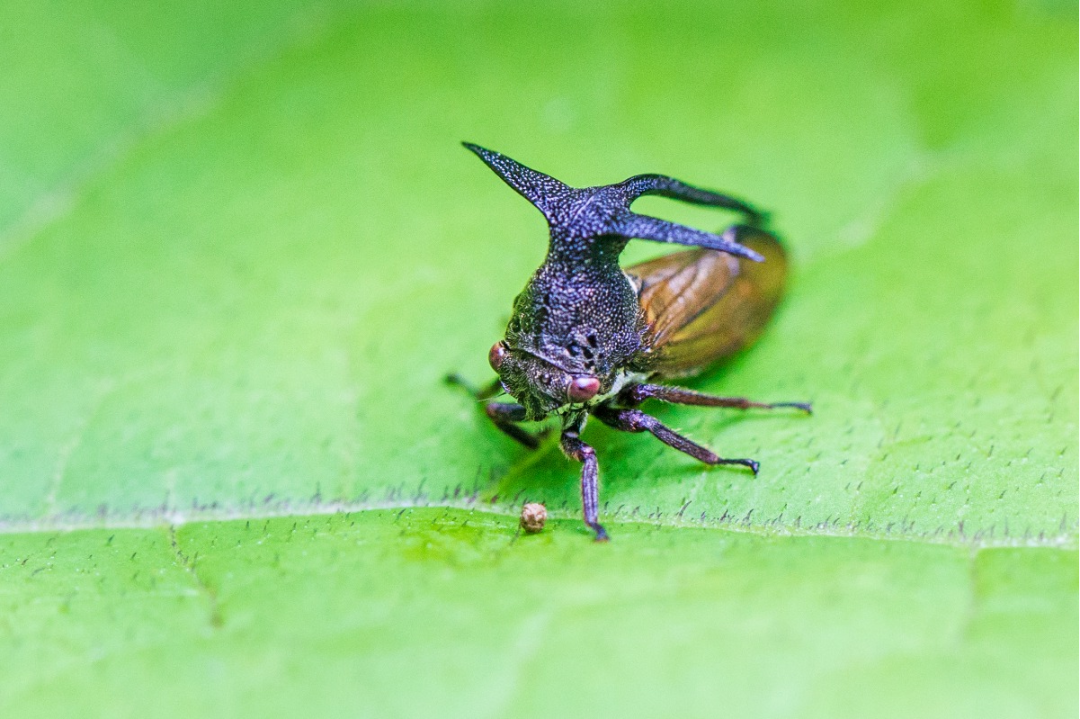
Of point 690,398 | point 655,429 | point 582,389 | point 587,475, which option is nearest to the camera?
point 587,475

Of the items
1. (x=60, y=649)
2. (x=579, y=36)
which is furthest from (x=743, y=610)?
(x=579, y=36)

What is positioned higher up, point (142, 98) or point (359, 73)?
point (359, 73)

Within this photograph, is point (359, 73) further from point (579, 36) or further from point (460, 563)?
point (460, 563)

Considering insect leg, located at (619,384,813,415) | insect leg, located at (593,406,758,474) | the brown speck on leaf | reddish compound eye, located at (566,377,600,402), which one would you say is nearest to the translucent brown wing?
insect leg, located at (619,384,813,415)

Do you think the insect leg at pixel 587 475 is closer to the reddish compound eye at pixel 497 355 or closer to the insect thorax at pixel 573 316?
the insect thorax at pixel 573 316

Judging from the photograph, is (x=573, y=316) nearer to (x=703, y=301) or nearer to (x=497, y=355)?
(x=497, y=355)

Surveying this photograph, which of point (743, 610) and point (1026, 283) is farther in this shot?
point (1026, 283)

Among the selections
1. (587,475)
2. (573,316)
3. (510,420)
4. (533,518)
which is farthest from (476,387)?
(533,518)

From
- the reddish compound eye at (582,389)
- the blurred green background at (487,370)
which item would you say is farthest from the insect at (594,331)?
the blurred green background at (487,370)
